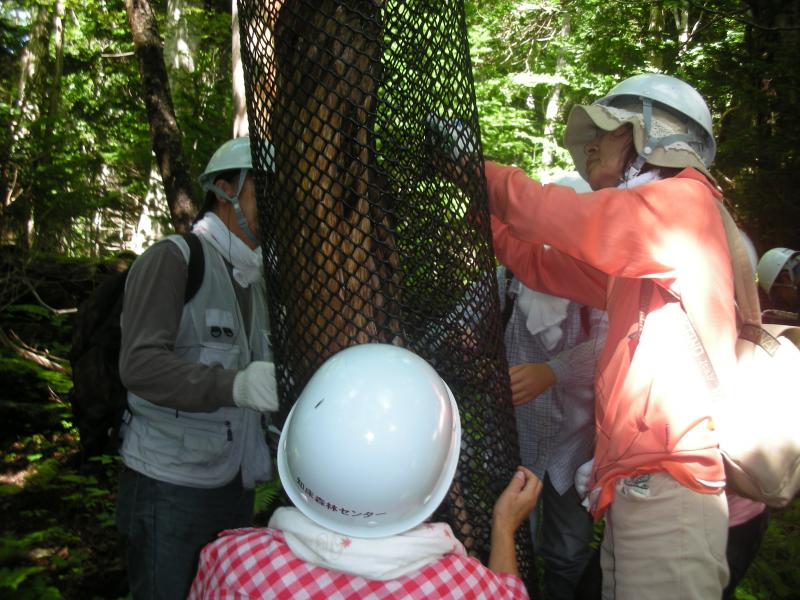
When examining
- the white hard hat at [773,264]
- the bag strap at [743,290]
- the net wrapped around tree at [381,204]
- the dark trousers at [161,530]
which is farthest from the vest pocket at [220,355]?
the white hard hat at [773,264]

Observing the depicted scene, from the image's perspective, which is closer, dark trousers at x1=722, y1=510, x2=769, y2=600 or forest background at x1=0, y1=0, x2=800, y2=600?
dark trousers at x1=722, y1=510, x2=769, y2=600

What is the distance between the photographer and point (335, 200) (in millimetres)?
1243

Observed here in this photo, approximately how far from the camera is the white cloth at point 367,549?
115 centimetres

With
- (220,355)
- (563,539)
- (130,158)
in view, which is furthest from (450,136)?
(130,158)

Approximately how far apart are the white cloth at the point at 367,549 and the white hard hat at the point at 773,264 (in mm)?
5628

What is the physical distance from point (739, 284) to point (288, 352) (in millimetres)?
1165

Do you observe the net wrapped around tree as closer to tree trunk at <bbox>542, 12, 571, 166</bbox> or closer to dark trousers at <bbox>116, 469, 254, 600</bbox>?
dark trousers at <bbox>116, 469, 254, 600</bbox>

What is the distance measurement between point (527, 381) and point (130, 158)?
7.45m

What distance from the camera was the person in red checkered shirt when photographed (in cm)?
115

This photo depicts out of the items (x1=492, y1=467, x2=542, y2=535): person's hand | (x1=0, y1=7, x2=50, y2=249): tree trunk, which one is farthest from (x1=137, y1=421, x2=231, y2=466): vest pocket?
(x1=0, y1=7, x2=50, y2=249): tree trunk

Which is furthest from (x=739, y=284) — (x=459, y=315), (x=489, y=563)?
(x=489, y=563)

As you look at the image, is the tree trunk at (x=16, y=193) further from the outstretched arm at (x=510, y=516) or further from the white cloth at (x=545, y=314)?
the outstretched arm at (x=510, y=516)

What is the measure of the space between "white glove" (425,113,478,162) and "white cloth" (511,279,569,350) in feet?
3.74

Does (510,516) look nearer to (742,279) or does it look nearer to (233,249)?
(742,279)
